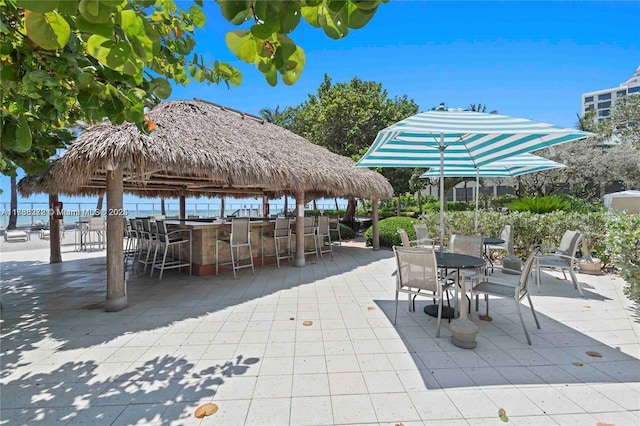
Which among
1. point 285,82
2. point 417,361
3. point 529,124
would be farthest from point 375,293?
point 285,82

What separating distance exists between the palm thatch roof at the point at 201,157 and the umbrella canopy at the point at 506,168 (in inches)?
103

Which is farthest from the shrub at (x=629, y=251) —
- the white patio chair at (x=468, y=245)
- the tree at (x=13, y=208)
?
the tree at (x=13, y=208)

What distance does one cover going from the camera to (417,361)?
2.81 meters

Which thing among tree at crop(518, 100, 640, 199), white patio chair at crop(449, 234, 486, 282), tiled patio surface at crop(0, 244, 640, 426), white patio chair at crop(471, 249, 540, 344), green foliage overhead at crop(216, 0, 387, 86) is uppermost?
tree at crop(518, 100, 640, 199)

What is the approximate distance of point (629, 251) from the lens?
396cm

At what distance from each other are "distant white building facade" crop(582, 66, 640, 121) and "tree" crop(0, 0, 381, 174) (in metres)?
90.9

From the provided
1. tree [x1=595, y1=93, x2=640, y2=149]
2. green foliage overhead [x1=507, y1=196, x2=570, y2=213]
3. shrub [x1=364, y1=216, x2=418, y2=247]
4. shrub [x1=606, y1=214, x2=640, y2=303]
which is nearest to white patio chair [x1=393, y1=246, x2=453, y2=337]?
shrub [x1=606, y1=214, x2=640, y2=303]

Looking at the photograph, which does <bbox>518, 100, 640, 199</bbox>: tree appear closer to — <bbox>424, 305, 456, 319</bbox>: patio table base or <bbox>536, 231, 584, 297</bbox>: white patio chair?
<bbox>536, 231, 584, 297</bbox>: white patio chair

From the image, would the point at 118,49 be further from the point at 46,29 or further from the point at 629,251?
the point at 629,251

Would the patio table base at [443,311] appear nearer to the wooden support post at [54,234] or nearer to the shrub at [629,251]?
the shrub at [629,251]

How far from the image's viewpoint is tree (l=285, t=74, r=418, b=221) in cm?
1363

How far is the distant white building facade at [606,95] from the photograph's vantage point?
65.2m

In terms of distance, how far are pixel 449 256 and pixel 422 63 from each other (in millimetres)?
4894

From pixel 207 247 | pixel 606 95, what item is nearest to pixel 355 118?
pixel 207 247
